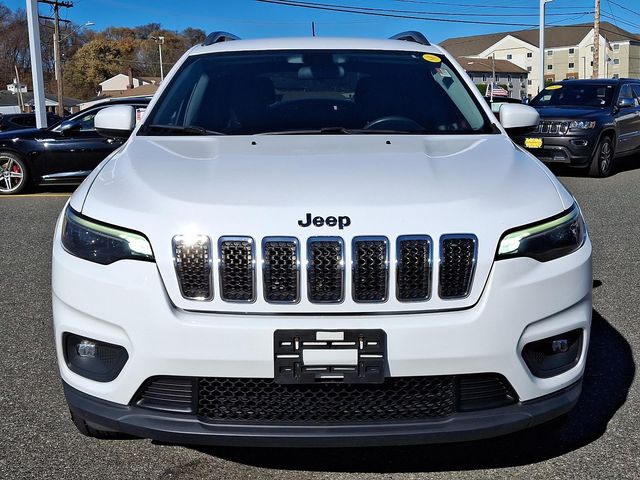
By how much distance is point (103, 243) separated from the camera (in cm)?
249

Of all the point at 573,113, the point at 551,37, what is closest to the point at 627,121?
the point at 573,113

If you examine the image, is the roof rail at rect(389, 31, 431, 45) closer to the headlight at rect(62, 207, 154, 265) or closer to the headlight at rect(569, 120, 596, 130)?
the headlight at rect(62, 207, 154, 265)

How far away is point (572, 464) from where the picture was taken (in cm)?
284

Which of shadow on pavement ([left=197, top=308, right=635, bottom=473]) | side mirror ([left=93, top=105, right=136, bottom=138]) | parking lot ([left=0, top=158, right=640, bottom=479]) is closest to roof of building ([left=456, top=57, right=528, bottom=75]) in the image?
side mirror ([left=93, top=105, right=136, bottom=138])

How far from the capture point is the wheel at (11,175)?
11.1m

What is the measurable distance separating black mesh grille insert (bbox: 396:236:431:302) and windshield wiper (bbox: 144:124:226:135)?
1530mm

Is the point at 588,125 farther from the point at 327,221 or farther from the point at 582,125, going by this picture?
the point at 327,221

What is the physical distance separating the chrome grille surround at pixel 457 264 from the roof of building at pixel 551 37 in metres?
111

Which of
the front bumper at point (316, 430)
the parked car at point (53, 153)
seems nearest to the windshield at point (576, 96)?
the parked car at point (53, 153)

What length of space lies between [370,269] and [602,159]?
11.0m

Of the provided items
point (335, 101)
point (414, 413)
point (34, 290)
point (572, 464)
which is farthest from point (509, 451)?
point (34, 290)

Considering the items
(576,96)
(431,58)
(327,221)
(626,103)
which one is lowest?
(626,103)

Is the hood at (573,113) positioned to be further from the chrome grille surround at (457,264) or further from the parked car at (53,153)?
the chrome grille surround at (457,264)

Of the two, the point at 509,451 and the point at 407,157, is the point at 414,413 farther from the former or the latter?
the point at 407,157
